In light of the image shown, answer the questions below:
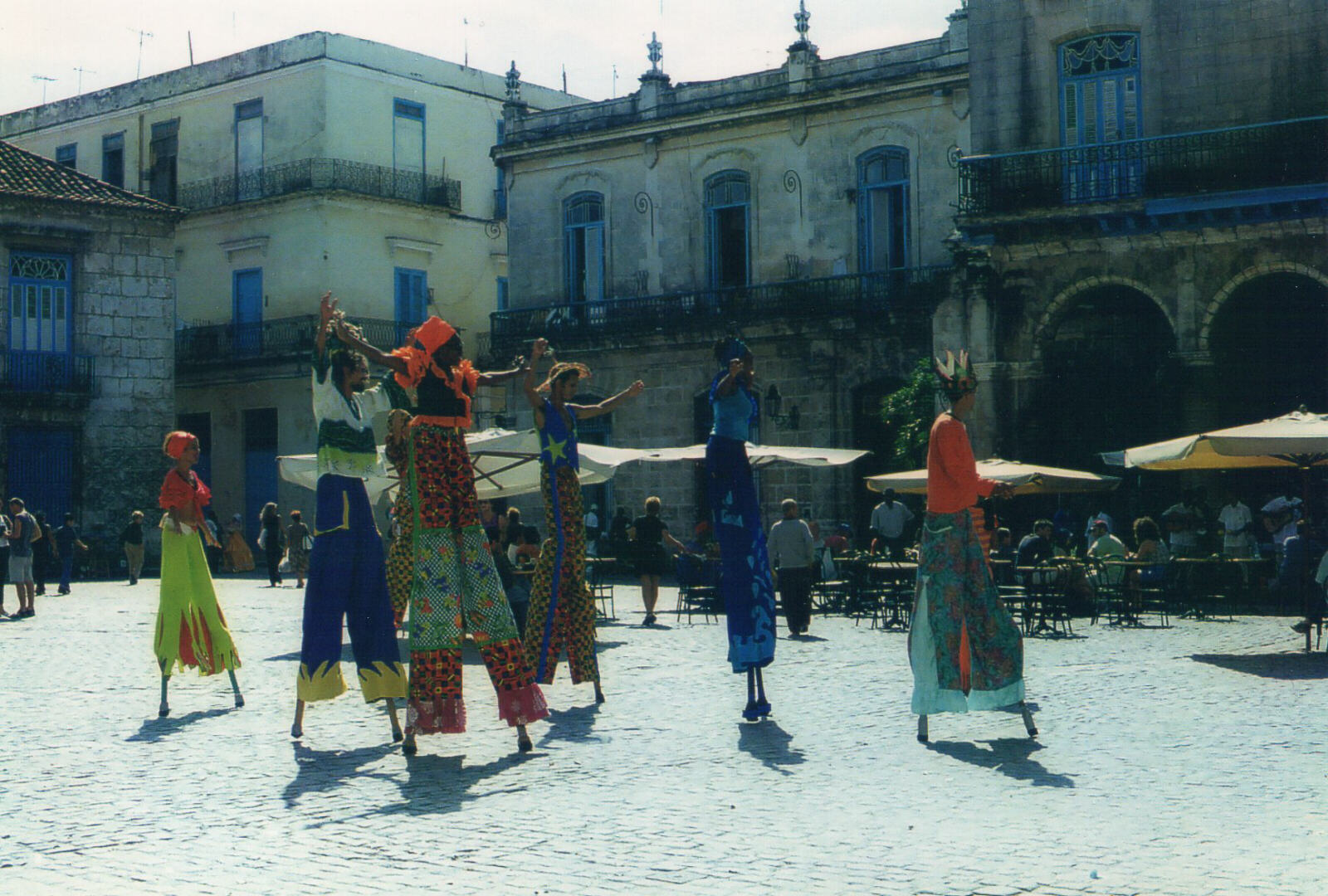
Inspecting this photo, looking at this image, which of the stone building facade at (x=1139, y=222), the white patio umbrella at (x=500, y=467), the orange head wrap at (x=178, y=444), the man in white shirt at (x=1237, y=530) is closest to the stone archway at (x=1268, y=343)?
the stone building facade at (x=1139, y=222)

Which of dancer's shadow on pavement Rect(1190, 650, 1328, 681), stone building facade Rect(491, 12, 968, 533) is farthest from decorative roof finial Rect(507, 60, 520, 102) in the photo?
dancer's shadow on pavement Rect(1190, 650, 1328, 681)

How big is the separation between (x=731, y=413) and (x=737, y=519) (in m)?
0.63

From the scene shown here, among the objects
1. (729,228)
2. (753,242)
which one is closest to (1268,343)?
(753,242)

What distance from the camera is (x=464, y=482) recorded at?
839cm

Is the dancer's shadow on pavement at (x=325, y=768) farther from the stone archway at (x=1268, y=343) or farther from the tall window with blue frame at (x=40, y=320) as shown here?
the tall window with blue frame at (x=40, y=320)

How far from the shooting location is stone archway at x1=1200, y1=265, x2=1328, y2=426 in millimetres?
23375

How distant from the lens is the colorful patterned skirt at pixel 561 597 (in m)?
9.92

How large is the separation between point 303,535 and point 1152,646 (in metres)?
19.2

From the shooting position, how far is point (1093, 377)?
25.8m

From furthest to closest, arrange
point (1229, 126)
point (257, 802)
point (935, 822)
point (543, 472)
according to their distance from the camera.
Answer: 1. point (1229, 126)
2. point (543, 472)
3. point (257, 802)
4. point (935, 822)

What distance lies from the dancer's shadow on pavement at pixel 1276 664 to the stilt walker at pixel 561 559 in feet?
17.3

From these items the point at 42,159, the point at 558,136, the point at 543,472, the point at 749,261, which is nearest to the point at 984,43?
the point at 749,261

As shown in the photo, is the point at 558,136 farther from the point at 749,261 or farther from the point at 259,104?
the point at 259,104

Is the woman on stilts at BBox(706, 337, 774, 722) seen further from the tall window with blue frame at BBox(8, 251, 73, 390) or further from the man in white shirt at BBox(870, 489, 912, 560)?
the tall window with blue frame at BBox(8, 251, 73, 390)
